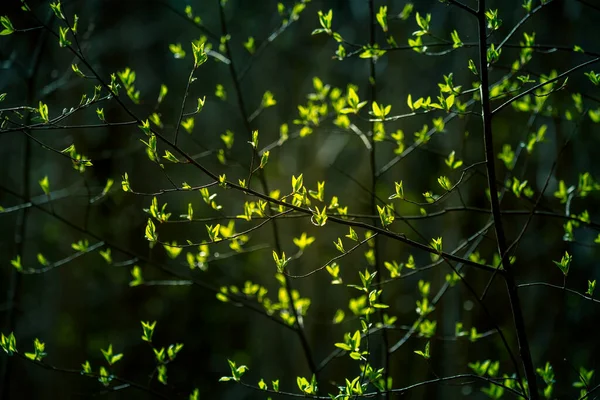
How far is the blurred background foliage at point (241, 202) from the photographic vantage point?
2584 millimetres

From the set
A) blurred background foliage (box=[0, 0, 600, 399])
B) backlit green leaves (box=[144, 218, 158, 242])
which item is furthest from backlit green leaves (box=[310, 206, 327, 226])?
blurred background foliage (box=[0, 0, 600, 399])

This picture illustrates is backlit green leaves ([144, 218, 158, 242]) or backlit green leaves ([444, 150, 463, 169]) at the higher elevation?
backlit green leaves ([144, 218, 158, 242])

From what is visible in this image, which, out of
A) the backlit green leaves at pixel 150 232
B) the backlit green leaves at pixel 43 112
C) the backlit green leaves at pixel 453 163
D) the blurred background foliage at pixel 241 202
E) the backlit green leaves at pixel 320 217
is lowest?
the blurred background foliage at pixel 241 202

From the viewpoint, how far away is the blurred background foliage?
8.48 feet

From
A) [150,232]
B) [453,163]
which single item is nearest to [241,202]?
[453,163]

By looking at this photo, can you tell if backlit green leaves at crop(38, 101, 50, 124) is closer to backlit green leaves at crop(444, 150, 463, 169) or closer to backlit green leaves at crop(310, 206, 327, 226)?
backlit green leaves at crop(310, 206, 327, 226)

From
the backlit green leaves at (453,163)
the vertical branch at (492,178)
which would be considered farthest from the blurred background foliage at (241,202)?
the vertical branch at (492,178)

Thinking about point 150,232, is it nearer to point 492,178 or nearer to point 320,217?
point 320,217

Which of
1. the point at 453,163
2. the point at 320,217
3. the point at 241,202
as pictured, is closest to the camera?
the point at 320,217

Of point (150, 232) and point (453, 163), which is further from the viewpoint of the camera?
point (453, 163)

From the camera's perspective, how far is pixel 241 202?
3285mm

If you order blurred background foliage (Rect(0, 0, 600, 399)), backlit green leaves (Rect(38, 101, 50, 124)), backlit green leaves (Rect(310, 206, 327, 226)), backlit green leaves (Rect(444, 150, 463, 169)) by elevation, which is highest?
backlit green leaves (Rect(38, 101, 50, 124))

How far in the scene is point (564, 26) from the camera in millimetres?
2438

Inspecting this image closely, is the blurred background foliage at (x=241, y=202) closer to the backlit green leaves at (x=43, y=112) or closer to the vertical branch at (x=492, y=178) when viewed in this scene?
the vertical branch at (x=492, y=178)
